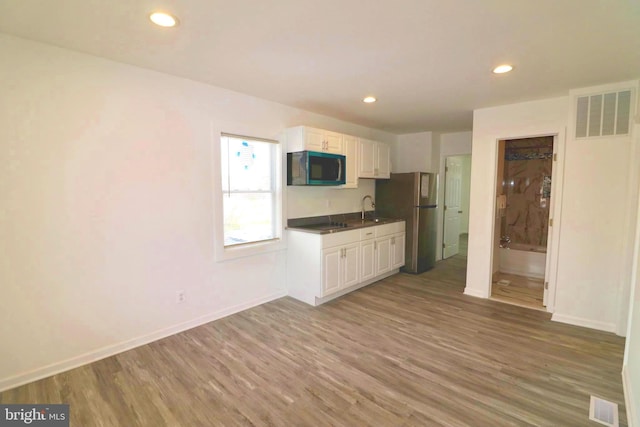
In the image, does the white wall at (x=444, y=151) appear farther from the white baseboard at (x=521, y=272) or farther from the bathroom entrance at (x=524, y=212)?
the white baseboard at (x=521, y=272)

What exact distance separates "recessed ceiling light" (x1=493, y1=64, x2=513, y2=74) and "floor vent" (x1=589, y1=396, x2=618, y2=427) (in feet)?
8.72

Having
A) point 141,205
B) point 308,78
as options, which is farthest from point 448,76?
point 141,205

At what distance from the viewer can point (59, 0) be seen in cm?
175

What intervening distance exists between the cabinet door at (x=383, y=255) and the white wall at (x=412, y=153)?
1.93 m

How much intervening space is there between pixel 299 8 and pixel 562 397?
318 cm

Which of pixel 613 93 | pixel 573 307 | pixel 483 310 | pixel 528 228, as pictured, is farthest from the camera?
pixel 528 228

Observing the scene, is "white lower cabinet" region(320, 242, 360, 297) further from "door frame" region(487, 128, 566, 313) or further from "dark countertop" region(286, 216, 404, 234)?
"door frame" region(487, 128, 566, 313)

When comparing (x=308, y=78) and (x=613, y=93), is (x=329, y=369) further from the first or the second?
(x=613, y=93)

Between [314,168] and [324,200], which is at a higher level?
[314,168]

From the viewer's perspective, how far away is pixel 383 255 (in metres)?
A: 4.81

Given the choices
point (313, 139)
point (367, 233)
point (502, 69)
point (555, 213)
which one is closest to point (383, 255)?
point (367, 233)

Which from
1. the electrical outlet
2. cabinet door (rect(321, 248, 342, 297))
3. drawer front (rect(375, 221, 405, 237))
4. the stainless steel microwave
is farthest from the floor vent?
the electrical outlet

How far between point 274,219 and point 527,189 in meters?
4.99

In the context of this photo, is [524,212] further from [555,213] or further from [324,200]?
[324,200]
